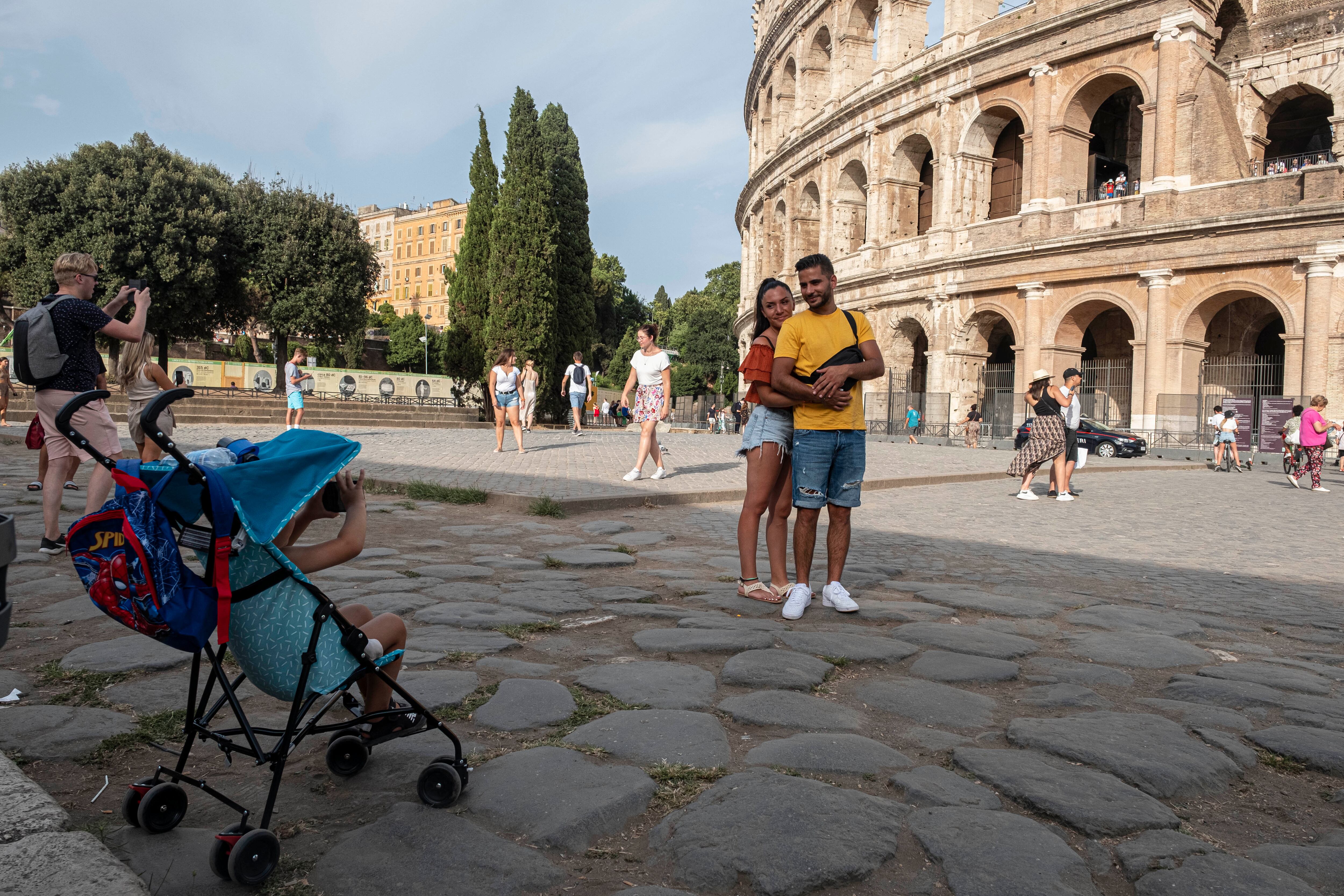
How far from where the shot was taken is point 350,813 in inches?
86.8

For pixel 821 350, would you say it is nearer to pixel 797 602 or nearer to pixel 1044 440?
pixel 797 602

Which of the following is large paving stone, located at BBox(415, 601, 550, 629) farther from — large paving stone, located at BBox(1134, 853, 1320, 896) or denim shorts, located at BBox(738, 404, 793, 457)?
large paving stone, located at BBox(1134, 853, 1320, 896)

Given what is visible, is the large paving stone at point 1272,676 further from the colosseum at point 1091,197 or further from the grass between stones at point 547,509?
the colosseum at point 1091,197

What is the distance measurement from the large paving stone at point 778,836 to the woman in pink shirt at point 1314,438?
1632 centimetres

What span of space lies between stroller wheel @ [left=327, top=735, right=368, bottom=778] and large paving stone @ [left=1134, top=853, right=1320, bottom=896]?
191 cm

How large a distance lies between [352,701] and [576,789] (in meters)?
0.68

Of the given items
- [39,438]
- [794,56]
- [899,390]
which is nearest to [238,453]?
[39,438]

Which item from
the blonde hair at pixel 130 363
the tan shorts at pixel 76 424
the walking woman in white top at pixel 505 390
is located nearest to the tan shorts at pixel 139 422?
the tan shorts at pixel 76 424

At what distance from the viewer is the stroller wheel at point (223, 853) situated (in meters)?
1.83

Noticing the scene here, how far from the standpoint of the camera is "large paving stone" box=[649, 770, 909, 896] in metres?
1.89

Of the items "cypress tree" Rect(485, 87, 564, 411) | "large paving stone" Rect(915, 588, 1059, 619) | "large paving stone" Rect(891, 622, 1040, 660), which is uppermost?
"cypress tree" Rect(485, 87, 564, 411)

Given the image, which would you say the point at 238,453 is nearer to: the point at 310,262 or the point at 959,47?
the point at 959,47

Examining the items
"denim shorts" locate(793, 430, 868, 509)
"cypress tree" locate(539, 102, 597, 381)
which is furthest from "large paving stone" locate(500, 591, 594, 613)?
"cypress tree" locate(539, 102, 597, 381)

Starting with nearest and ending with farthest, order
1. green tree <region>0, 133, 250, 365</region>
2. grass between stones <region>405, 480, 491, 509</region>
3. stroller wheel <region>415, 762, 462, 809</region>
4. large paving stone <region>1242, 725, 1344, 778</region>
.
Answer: stroller wheel <region>415, 762, 462, 809</region> < large paving stone <region>1242, 725, 1344, 778</region> < grass between stones <region>405, 480, 491, 509</region> < green tree <region>0, 133, 250, 365</region>
